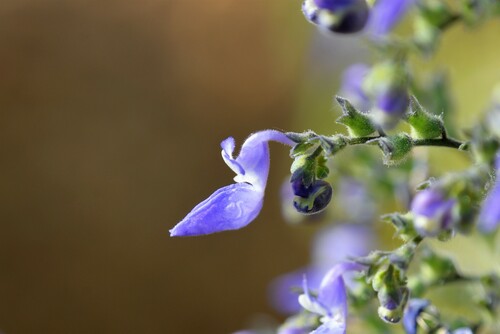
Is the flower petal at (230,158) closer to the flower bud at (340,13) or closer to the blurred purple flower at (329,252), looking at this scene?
the flower bud at (340,13)

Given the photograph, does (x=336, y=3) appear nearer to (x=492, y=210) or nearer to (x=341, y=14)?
(x=341, y=14)

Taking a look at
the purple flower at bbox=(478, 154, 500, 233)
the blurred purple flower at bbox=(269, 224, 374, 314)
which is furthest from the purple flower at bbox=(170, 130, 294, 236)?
the blurred purple flower at bbox=(269, 224, 374, 314)

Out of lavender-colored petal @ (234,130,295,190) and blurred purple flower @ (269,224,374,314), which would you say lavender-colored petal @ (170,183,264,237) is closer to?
lavender-colored petal @ (234,130,295,190)

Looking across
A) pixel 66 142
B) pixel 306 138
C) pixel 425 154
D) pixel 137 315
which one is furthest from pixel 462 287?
pixel 66 142

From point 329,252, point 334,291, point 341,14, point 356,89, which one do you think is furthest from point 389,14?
point 329,252

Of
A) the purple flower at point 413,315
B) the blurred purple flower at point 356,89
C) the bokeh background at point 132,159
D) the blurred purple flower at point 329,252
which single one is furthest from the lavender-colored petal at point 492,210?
the bokeh background at point 132,159

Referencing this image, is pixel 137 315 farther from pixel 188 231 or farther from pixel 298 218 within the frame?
pixel 188 231

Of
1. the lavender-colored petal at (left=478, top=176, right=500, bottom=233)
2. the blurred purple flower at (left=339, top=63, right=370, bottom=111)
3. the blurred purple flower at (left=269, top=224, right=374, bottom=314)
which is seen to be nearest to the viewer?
the lavender-colored petal at (left=478, top=176, right=500, bottom=233)
